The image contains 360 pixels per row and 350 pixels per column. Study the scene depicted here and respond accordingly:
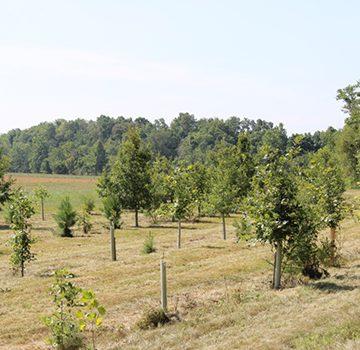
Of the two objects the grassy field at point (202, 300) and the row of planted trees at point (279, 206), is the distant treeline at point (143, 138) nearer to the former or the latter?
the row of planted trees at point (279, 206)

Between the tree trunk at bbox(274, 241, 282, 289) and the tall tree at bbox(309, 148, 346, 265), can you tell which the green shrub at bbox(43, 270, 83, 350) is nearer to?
the tree trunk at bbox(274, 241, 282, 289)

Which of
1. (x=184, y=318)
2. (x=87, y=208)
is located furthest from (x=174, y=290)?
(x=87, y=208)

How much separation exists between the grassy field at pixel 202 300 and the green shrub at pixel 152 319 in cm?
30

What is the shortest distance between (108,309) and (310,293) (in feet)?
18.3

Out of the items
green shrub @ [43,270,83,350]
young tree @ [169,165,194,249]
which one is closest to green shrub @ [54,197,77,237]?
young tree @ [169,165,194,249]

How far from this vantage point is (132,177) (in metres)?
40.6

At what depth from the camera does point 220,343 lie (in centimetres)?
984

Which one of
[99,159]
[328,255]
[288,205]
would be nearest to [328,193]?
[328,255]

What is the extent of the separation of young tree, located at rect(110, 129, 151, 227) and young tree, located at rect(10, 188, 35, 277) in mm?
20042

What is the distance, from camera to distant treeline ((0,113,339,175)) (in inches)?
5007

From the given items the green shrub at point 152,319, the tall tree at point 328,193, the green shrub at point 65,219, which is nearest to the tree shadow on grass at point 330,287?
Result: the tall tree at point 328,193

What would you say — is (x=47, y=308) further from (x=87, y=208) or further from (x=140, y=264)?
(x=87, y=208)

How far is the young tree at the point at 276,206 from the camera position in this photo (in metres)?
14.4

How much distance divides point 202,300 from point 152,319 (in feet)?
7.53
